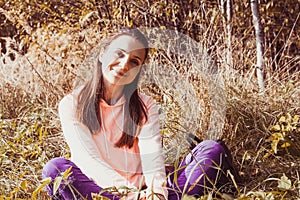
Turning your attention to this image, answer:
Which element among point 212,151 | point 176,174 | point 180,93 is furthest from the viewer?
point 180,93

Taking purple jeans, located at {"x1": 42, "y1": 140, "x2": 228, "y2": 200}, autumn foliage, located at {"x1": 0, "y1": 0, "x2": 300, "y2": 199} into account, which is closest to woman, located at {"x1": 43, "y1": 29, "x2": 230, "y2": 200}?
purple jeans, located at {"x1": 42, "y1": 140, "x2": 228, "y2": 200}

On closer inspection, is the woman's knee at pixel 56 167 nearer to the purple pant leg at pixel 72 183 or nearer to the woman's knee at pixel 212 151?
the purple pant leg at pixel 72 183

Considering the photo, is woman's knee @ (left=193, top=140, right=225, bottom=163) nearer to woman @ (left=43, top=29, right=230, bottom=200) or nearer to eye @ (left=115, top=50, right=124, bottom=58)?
woman @ (left=43, top=29, right=230, bottom=200)

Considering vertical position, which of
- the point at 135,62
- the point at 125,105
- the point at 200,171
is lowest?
the point at 200,171

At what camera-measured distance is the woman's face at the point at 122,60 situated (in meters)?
2.44

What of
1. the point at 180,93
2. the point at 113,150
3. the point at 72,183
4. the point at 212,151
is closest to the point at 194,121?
the point at 180,93

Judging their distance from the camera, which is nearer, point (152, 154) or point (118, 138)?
point (152, 154)

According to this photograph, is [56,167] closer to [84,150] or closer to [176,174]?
[84,150]

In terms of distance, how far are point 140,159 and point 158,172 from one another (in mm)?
225

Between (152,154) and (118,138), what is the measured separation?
0.22 meters

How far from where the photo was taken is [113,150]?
255 centimetres

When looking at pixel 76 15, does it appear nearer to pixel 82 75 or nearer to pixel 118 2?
pixel 118 2

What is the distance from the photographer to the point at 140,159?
2555 mm

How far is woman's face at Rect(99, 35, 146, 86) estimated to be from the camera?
244 centimetres
